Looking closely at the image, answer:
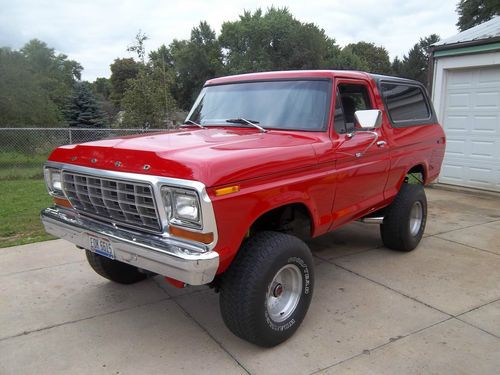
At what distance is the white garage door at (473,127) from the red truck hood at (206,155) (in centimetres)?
697

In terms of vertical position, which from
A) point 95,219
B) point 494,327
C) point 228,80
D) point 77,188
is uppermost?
point 228,80

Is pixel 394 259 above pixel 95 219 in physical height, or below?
below

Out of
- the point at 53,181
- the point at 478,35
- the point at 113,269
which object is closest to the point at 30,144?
the point at 113,269

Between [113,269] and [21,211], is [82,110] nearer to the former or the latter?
[21,211]

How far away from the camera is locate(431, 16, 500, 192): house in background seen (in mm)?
8844

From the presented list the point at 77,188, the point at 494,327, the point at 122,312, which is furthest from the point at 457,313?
the point at 77,188

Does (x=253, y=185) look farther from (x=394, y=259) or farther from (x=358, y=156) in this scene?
(x=394, y=259)

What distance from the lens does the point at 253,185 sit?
2.96 m

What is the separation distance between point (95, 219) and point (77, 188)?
0.93 ft

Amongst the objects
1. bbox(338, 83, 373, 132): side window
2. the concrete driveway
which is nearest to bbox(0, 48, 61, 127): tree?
the concrete driveway

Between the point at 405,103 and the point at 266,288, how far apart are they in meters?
3.30

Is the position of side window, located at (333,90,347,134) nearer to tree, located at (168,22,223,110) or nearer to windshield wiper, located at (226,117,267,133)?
windshield wiper, located at (226,117,267,133)

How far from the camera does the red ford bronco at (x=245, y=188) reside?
274 cm

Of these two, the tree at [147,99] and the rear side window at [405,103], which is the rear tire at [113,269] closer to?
the rear side window at [405,103]
